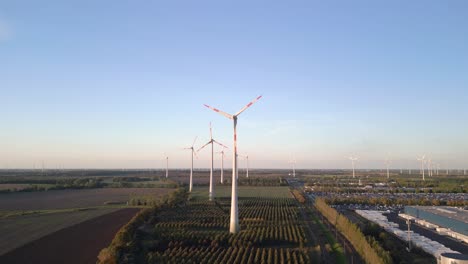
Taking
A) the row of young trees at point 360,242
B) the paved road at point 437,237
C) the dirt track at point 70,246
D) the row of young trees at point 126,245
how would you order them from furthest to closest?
the paved road at point 437,237, the dirt track at point 70,246, the row of young trees at point 126,245, the row of young trees at point 360,242

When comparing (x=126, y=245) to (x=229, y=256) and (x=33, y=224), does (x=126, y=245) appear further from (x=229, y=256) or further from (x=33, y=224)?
(x=33, y=224)

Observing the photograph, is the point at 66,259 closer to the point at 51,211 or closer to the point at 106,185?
the point at 51,211

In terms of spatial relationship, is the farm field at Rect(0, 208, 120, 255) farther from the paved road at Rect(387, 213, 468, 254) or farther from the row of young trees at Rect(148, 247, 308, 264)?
the paved road at Rect(387, 213, 468, 254)

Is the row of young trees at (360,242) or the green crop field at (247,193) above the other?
the row of young trees at (360,242)

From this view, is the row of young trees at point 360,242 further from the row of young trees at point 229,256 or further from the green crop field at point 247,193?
the green crop field at point 247,193

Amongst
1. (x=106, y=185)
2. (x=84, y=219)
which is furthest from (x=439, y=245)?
(x=106, y=185)

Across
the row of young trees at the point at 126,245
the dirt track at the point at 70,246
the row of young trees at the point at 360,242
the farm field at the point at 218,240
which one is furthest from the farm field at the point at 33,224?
the row of young trees at the point at 360,242

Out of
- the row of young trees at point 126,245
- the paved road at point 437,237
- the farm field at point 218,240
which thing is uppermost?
the row of young trees at point 126,245
